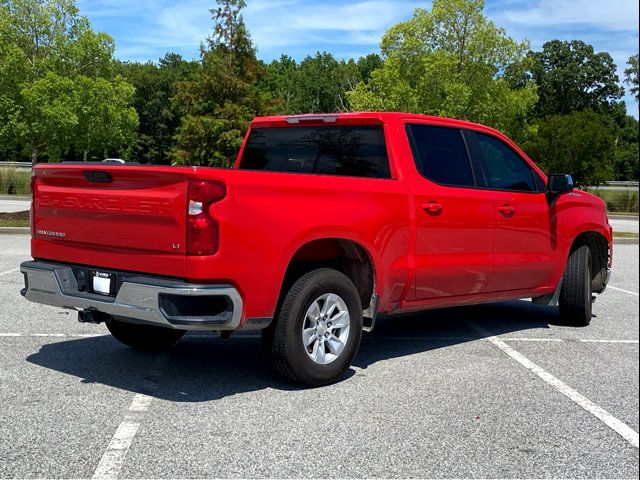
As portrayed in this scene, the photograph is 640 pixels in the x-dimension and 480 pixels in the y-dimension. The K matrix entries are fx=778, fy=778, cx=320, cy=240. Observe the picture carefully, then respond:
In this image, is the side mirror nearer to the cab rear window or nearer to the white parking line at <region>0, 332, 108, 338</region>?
the cab rear window

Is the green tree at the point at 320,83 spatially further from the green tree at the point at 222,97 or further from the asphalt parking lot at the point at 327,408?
the asphalt parking lot at the point at 327,408

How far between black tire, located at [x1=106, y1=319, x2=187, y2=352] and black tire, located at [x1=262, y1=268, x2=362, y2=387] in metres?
1.43

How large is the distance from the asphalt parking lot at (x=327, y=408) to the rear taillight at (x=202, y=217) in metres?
1.02

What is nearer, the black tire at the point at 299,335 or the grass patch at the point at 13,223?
the black tire at the point at 299,335

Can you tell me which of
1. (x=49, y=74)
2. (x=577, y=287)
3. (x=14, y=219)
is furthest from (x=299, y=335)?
(x=49, y=74)

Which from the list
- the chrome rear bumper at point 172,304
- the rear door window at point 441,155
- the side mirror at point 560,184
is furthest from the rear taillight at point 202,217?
the side mirror at point 560,184

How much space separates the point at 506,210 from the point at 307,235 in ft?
7.76

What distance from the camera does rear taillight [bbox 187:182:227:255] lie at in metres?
4.67

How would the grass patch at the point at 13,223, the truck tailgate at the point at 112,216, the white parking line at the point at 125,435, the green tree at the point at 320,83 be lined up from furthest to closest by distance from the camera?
the green tree at the point at 320,83 < the grass patch at the point at 13,223 < the truck tailgate at the point at 112,216 < the white parking line at the point at 125,435

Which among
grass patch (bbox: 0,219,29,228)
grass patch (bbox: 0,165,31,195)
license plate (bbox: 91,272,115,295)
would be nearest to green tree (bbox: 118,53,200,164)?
grass patch (bbox: 0,165,31,195)

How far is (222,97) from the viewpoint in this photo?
4569cm

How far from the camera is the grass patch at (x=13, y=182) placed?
3519 cm

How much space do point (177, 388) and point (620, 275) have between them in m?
9.80

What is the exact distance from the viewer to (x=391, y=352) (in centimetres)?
662
